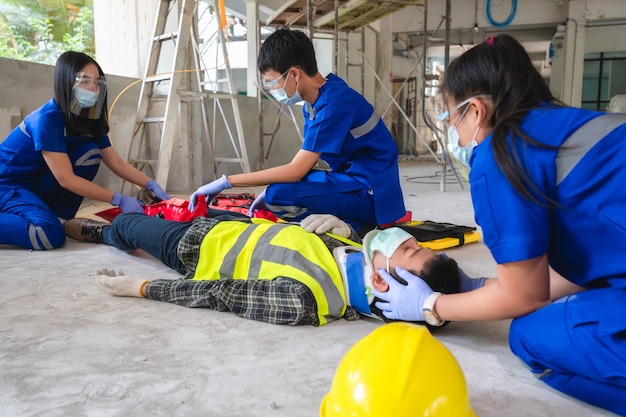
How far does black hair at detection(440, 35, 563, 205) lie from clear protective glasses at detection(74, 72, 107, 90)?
7.43ft

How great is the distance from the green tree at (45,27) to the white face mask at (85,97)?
110 inches

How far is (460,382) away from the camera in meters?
0.89

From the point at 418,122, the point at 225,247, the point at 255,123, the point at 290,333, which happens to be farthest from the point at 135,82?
the point at 418,122

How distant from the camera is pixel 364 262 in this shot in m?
1.57

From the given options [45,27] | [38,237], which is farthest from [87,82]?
[45,27]

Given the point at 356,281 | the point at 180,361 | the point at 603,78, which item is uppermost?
the point at 603,78

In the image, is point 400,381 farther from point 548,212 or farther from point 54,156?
point 54,156

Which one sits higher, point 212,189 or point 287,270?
point 212,189

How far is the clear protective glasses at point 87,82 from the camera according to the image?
106 inches

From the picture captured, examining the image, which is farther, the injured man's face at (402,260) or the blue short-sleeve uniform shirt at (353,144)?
the blue short-sleeve uniform shirt at (353,144)

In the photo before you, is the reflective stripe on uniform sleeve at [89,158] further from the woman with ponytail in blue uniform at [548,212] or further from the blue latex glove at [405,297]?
the woman with ponytail in blue uniform at [548,212]

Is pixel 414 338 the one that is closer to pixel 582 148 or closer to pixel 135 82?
pixel 582 148

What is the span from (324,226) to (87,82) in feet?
5.71

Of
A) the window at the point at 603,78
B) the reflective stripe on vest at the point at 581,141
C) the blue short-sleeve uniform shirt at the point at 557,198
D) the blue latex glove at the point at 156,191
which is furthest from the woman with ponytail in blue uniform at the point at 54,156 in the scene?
the window at the point at 603,78
